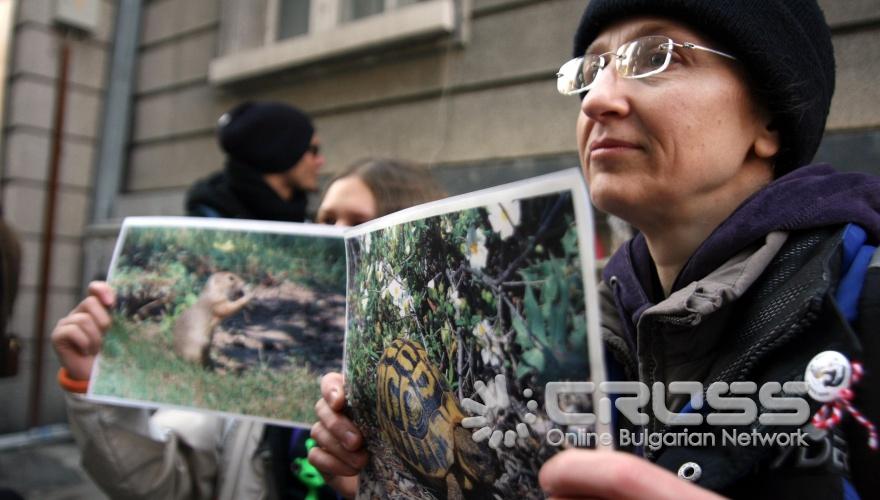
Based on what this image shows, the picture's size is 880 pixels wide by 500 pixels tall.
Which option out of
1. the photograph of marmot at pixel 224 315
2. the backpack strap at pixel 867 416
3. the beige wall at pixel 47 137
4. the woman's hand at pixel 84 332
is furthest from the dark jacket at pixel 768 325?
the beige wall at pixel 47 137

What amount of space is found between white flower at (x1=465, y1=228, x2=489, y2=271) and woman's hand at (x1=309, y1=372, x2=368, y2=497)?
1.50ft

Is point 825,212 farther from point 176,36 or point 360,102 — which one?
point 176,36

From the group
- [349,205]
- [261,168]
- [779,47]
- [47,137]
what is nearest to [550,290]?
[779,47]

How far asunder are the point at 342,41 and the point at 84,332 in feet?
10.8

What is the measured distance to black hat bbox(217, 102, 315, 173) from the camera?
3012 mm

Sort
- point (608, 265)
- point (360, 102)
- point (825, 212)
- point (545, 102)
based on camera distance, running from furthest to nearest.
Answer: point (360, 102), point (545, 102), point (608, 265), point (825, 212)

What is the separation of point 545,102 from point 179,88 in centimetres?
371

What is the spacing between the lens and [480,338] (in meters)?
0.74

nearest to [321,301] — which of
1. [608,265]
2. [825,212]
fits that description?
[608,265]

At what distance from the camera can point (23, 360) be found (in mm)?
5059

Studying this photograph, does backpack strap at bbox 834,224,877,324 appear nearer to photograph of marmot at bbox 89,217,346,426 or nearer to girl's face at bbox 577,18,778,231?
girl's face at bbox 577,18,778,231

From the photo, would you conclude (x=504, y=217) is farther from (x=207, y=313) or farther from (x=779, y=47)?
(x=207, y=313)

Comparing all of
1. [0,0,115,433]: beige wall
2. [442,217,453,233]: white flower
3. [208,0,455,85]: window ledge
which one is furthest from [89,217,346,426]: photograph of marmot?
[0,0,115,433]: beige wall

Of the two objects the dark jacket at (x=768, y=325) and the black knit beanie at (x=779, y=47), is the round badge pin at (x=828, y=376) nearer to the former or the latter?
the dark jacket at (x=768, y=325)
